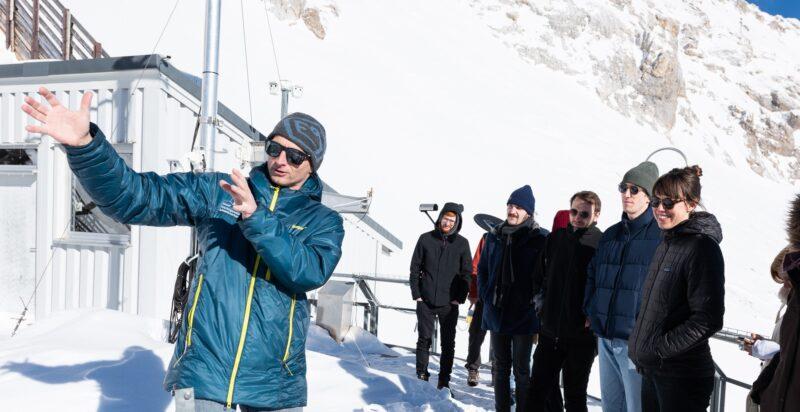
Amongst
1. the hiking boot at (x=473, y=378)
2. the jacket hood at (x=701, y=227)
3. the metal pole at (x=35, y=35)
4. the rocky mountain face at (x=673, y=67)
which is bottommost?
the hiking boot at (x=473, y=378)

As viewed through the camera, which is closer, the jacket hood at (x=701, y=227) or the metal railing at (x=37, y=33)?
the jacket hood at (x=701, y=227)

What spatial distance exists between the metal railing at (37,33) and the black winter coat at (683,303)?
9305mm

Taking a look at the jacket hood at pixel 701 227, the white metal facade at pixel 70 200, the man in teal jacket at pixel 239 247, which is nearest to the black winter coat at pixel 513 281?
the jacket hood at pixel 701 227

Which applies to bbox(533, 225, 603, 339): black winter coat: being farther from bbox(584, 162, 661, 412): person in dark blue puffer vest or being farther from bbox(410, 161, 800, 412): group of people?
bbox(584, 162, 661, 412): person in dark blue puffer vest

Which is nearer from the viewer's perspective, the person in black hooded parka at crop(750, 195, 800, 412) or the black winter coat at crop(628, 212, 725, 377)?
the person in black hooded parka at crop(750, 195, 800, 412)

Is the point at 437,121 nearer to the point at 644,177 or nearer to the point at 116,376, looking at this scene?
the point at 644,177

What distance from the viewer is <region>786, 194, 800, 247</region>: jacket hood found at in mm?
2488

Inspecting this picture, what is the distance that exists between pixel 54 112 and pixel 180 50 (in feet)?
111

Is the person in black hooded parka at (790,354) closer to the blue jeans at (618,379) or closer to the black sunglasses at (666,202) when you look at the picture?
the black sunglasses at (666,202)

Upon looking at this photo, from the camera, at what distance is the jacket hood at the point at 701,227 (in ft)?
10.4

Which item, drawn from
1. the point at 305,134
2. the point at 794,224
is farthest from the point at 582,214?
the point at 305,134

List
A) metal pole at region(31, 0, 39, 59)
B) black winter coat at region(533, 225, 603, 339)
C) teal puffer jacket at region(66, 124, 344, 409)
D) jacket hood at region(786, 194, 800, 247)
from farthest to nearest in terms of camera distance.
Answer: metal pole at region(31, 0, 39, 59) < black winter coat at region(533, 225, 603, 339) < jacket hood at region(786, 194, 800, 247) < teal puffer jacket at region(66, 124, 344, 409)

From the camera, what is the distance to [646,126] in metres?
60.6

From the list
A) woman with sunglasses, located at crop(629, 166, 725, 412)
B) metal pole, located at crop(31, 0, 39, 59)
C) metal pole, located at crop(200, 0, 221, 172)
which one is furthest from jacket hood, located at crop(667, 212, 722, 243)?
metal pole, located at crop(31, 0, 39, 59)
